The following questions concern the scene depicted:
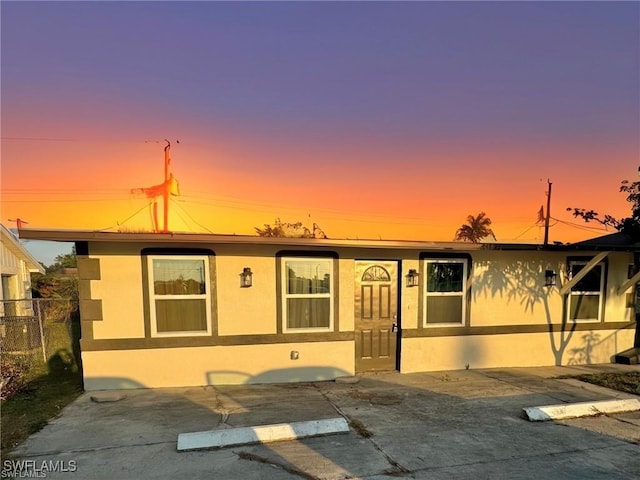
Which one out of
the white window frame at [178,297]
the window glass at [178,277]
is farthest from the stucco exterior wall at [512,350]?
the window glass at [178,277]

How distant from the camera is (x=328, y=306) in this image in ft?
19.8

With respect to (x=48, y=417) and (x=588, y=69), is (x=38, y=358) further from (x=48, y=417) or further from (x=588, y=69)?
(x=588, y=69)

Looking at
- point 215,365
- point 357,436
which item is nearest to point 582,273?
point 357,436

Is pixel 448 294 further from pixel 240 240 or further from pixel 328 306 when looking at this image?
pixel 240 240

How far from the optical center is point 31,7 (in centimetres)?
542

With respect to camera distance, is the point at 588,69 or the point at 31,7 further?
the point at 588,69

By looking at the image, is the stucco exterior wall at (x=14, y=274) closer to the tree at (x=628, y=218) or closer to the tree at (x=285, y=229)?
the tree at (x=285, y=229)

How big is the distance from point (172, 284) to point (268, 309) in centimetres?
166

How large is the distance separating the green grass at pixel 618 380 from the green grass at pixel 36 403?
27.1 feet

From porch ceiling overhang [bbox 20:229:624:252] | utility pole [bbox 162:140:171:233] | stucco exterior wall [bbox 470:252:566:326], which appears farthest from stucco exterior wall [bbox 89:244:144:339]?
utility pole [bbox 162:140:171:233]

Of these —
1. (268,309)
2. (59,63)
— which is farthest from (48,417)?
(59,63)

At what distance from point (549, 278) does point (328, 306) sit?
183 inches

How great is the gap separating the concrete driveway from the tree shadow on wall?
173cm

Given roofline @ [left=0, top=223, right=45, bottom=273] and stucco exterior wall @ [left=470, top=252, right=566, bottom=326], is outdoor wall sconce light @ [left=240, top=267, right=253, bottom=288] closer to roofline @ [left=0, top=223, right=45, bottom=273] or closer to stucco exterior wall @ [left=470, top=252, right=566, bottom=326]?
stucco exterior wall @ [left=470, top=252, right=566, bottom=326]
